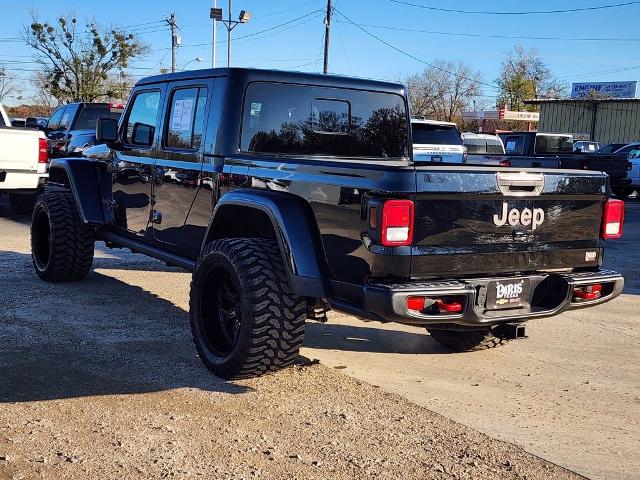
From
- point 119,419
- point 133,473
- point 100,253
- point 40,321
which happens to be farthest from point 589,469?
point 100,253

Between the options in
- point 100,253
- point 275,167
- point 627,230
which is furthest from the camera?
point 627,230

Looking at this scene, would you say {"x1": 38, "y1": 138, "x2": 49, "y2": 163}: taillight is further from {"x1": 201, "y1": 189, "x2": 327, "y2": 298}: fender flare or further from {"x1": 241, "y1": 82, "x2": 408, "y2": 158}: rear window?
{"x1": 201, "y1": 189, "x2": 327, "y2": 298}: fender flare

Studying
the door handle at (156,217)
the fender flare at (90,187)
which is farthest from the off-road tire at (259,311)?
the fender flare at (90,187)

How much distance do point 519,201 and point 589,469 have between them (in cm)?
143

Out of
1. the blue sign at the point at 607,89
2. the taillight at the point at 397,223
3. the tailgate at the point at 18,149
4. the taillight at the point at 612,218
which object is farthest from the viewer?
the blue sign at the point at 607,89

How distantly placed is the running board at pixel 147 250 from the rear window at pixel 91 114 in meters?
9.42

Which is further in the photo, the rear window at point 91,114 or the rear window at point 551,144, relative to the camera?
the rear window at point 551,144

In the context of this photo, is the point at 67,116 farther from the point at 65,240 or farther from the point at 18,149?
the point at 65,240

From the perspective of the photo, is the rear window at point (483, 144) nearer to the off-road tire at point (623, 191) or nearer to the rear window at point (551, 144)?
the rear window at point (551, 144)

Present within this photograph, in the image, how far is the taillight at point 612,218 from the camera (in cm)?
450

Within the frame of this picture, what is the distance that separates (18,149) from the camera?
10.6 m

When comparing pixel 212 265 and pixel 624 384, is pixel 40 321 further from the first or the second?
pixel 624 384

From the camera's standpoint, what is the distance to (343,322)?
6.25 m

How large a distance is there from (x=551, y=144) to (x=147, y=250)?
16.4m
